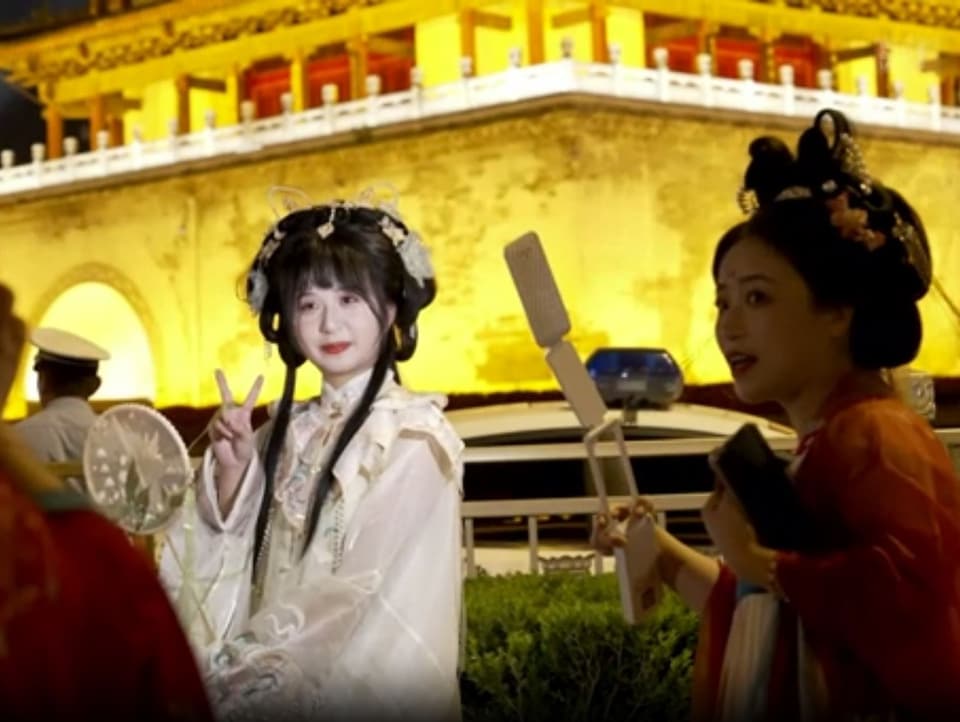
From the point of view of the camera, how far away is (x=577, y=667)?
5.12 m

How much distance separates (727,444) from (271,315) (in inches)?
56.7

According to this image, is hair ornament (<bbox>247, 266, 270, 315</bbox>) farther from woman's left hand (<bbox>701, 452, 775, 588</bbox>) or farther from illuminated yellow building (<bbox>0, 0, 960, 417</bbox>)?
illuminated yellow building (<bbox>0, 0, 960, 417</bbox>)

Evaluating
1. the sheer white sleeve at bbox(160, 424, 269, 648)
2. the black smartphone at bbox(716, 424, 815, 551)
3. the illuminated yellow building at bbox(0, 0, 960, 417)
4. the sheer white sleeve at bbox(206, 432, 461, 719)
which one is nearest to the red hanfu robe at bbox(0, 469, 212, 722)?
the black smartphone at bbox(716, 424, 815, 551)

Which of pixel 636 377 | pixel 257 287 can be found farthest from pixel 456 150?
pixel 257 287

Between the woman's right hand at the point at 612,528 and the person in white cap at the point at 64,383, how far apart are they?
342 cm

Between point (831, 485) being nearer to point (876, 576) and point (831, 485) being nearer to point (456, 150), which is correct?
point (876, 576)

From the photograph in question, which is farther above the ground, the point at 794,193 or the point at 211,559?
the point at 794,193

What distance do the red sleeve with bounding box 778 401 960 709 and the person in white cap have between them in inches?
153

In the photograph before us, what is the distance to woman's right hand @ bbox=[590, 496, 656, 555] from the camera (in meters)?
2.92

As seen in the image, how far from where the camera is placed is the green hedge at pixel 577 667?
5.04 m

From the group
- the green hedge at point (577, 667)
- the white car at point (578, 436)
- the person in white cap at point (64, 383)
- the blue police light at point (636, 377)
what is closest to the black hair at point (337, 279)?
the green hedge at point (577, 667)

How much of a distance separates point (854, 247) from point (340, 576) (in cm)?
121

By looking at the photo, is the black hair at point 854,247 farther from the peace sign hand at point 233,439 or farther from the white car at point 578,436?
the white car at point 578,436

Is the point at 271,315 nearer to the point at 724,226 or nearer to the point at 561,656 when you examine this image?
the point at 561,656
